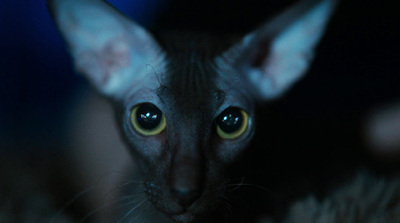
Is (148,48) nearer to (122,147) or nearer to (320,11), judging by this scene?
(122,147)

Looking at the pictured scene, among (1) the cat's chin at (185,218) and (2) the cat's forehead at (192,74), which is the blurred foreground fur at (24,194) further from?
(2) the cat's forehead at (192,74)

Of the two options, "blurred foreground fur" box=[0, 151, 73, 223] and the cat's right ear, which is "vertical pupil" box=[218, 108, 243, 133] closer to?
the cat's right ear

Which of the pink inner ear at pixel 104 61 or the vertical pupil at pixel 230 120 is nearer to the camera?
the vertical pupil at pixel 230 120

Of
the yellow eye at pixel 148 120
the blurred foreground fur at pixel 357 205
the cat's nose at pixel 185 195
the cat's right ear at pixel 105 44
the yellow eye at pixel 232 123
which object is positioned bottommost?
the blurred foreground fur at pixel 357 205

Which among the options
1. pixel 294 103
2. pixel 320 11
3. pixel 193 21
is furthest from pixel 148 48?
pixel 294 103

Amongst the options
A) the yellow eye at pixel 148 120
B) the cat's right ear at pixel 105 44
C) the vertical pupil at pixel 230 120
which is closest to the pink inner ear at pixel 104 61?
the cat's right ear at pixel 105 44

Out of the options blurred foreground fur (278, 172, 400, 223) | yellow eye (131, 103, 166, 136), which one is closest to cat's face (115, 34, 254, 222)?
yellow eye (131, 103, 166, 136)

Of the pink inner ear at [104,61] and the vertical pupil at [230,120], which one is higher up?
the pink inner ear at [104,61]
